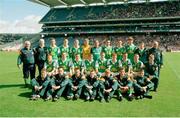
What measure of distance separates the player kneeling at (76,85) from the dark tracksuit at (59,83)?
→ 0.20 metres

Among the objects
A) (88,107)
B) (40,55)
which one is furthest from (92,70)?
(40,55)

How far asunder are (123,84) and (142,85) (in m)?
0.73

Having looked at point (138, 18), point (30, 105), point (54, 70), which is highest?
point (138, 18)

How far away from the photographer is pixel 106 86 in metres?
12.0

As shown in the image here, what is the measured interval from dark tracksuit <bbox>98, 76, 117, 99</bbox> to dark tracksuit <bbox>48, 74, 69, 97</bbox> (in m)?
1.22

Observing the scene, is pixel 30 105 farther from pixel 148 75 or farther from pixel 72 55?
pixel 148 75

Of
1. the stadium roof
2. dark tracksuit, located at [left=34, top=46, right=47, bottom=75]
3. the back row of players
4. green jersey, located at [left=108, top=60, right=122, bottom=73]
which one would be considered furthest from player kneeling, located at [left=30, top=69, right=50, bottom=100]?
the stadium roof

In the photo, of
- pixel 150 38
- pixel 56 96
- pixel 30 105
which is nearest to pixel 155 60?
pixel 56 96

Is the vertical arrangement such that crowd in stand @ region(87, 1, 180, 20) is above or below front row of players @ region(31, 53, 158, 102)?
above

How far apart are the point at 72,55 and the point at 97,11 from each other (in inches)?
2303

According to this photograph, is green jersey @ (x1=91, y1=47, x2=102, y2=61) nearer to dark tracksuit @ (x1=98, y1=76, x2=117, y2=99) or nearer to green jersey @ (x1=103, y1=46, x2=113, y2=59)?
green jersey @ (x1=103, y1=46, x2=113, y2=59)

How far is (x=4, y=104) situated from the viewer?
11.0 meters

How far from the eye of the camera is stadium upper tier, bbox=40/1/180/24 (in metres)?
64.8

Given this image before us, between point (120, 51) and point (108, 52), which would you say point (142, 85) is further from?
point (108, 52)
